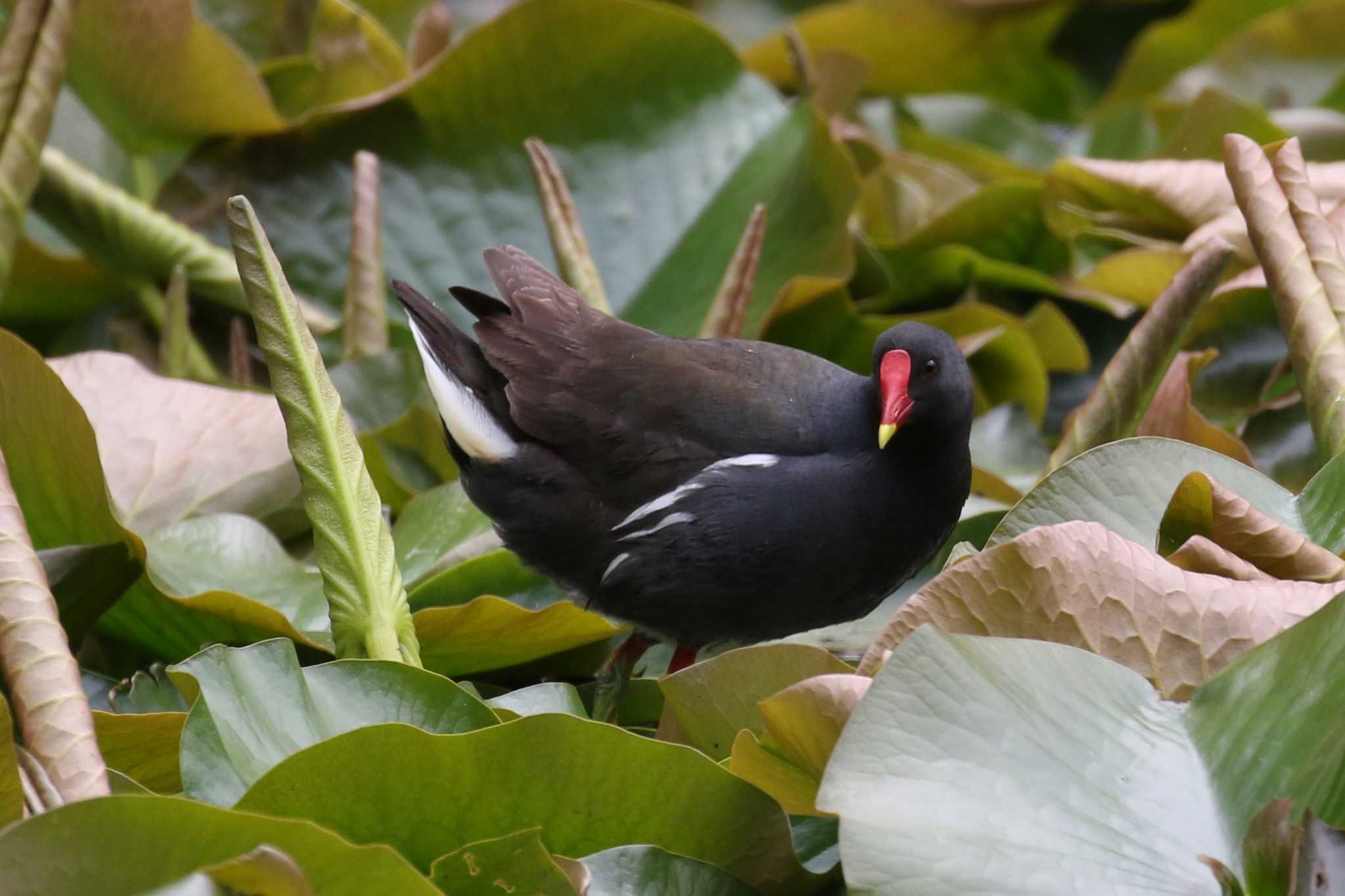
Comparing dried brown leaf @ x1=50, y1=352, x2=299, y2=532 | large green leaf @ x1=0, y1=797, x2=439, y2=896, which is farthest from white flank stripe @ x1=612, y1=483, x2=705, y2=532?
large green leaf @ x1=0, y1=797, x2=439, y2=896

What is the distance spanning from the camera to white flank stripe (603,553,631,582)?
164 cm

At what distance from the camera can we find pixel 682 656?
174 centimetres

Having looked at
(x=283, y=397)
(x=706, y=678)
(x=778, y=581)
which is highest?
(x=283, y=397)

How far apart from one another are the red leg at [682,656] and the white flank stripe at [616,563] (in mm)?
122

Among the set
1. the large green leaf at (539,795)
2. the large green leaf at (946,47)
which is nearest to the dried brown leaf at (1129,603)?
the large green leaf at (539,795)

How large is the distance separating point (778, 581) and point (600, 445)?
0.82 ft

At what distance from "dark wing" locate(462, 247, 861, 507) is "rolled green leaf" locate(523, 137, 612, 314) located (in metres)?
0.08

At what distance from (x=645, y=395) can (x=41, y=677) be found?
2.62 ft

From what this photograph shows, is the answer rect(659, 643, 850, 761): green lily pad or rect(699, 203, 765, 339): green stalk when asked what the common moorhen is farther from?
rect(659, 643, 850, 761): green lily pad

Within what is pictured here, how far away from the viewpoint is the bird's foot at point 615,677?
4.20ft

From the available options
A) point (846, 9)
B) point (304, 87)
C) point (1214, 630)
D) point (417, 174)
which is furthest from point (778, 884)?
point (846, 9)

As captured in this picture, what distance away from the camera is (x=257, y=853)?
28.9 inches

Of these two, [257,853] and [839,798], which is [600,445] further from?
[257,853]

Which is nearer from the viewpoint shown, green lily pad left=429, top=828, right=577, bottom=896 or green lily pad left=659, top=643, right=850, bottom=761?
green lily pad left=429, top=828, right=577, bottom=896
